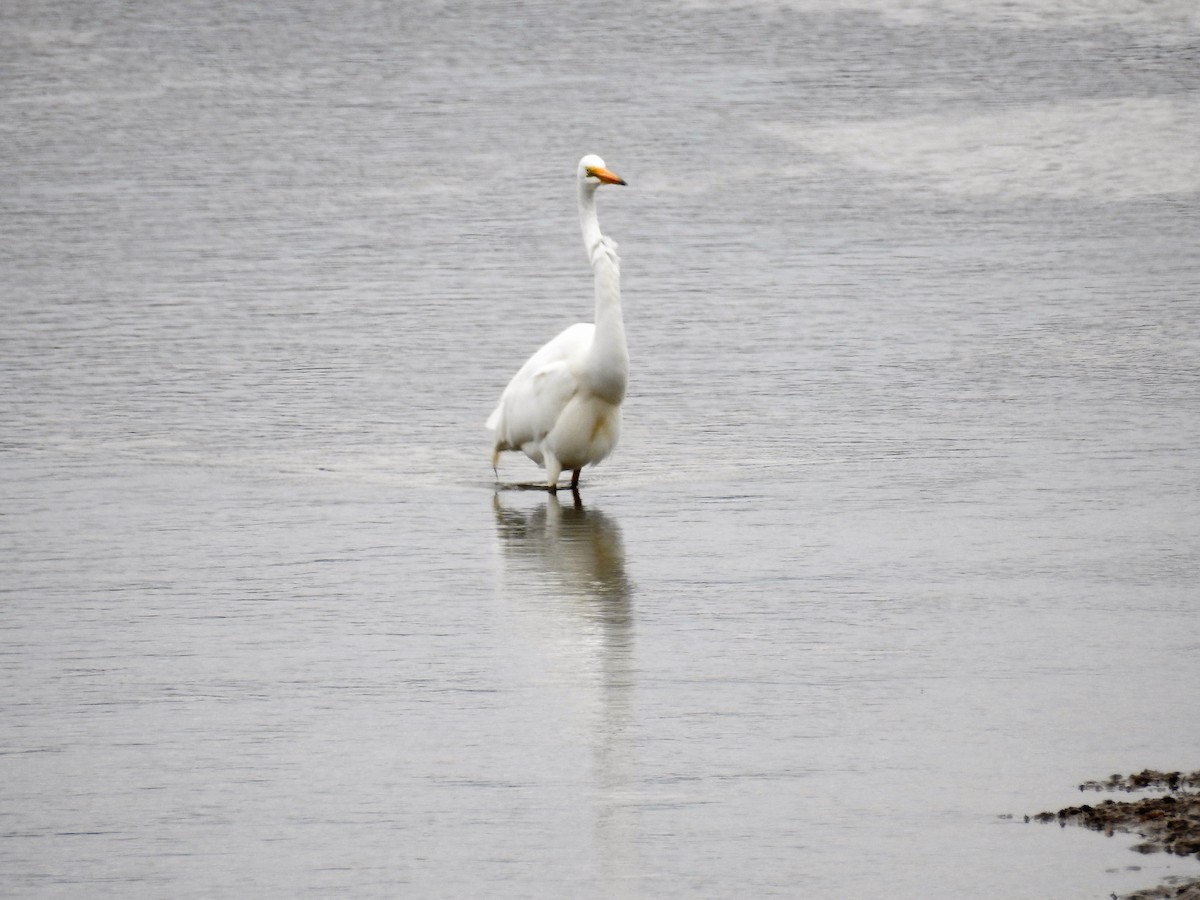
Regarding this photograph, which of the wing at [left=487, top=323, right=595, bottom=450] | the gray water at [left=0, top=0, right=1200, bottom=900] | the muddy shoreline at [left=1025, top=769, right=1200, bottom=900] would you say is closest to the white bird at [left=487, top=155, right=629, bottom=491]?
the wing at [left=487, top=323, right=595, bottom=450]

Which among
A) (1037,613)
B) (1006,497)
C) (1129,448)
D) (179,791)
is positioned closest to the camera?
(179,791)

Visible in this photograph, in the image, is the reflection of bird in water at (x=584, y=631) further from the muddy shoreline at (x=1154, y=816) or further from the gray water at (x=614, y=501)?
the muddy shoreline at (x=1154, y=816)

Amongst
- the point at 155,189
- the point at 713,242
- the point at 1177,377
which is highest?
the point at 155,189

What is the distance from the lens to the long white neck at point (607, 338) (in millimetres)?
13031

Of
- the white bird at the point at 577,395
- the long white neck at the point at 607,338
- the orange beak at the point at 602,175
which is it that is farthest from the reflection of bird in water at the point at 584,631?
the orange beak at the point at 602,175

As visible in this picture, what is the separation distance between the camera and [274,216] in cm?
2431

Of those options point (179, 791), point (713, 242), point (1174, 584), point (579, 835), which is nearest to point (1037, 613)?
point (1174, 584)

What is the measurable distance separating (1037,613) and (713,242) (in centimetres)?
1232

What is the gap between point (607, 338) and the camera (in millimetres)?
13086

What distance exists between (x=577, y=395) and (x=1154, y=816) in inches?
256

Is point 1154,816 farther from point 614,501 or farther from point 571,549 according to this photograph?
point 614,501

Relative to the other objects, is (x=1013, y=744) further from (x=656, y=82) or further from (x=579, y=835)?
(x=656, y=82)

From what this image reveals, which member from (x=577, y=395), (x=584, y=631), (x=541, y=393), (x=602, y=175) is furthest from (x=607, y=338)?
(x=584, y=631)

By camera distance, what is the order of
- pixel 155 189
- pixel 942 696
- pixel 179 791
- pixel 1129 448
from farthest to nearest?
pixel 155 189 < pixel 1129 448 < pixel 942 696 < pixel 179 791
